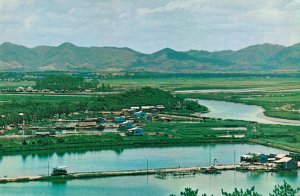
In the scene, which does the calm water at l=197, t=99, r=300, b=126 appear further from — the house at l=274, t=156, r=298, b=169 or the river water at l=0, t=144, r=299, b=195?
the house at l=274, t=156, r=298, b=169

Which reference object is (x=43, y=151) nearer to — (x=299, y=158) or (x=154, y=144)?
(x=154, y=144)

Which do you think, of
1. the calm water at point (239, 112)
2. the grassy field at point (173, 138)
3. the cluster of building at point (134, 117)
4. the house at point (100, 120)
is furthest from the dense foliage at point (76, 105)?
the grassy field at point (173, 138)

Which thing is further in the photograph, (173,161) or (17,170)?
(173,161)

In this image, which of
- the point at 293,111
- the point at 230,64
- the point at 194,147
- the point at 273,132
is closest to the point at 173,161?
the point at 194,147

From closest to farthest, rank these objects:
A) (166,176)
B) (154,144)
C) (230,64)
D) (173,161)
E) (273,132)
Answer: (166,176) < (173,161) < (154,144) < (273,132) < (230,64)

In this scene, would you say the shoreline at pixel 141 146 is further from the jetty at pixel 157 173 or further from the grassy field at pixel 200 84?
the grassy field at pixel 200 84

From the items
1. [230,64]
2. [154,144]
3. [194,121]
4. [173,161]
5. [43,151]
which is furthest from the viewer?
[230,64]
